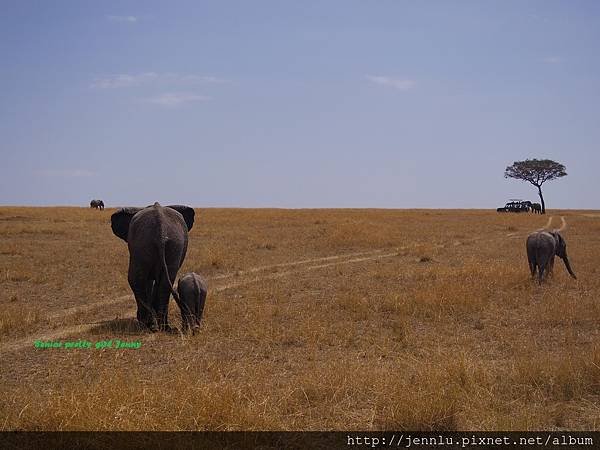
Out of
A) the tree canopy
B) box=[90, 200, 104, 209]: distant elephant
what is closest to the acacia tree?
the tree canopy

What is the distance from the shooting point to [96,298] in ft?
45.4

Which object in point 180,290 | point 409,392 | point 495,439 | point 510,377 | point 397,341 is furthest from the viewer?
point 180,290

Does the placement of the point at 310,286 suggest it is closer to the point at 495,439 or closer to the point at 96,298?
the point at 96,298

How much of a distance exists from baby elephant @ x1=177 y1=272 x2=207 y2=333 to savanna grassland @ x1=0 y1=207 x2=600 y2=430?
329 millimetres

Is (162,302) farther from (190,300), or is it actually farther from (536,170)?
(536,170)

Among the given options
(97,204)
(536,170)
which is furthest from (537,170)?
(97,204)

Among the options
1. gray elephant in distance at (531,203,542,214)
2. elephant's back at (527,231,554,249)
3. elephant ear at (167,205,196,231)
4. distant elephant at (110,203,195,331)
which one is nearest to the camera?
distant elephant at (110,203,195,331)

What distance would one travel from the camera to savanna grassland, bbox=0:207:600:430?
5.93 metres

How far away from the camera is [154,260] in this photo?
1041 cm

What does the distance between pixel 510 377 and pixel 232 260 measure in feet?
47.0

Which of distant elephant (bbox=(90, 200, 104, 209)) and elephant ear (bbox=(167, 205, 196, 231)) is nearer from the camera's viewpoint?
elephant ear (bbox=(167, 205, 196, 231))

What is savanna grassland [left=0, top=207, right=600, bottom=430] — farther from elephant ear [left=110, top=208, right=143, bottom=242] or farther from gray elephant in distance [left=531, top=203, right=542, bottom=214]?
gray elephant in distance [left=531, top=203, right=542, bottom=214]

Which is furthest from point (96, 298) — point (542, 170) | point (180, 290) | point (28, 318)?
point (542, 170)

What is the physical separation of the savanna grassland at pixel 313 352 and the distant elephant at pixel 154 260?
1.59ft
